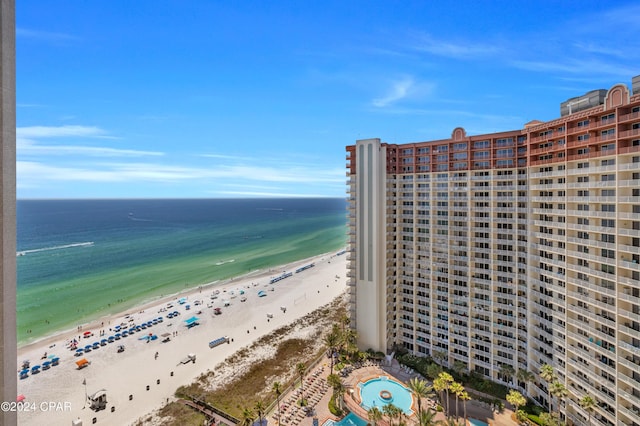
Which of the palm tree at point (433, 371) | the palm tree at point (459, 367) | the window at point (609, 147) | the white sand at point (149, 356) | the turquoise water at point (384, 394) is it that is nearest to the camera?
the window at point (609, 147)

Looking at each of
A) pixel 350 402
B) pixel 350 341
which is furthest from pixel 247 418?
pixel 350 341

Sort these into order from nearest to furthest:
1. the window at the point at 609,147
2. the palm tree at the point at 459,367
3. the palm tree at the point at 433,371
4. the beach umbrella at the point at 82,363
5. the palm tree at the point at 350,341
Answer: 1. the window at the point at 609,147
2. the palm tree at the point at 433,371
3. the palm tree at the point at 459,367
4. the palm tree at the point at 350,341
5. the beach umbrella at the point at 82,363

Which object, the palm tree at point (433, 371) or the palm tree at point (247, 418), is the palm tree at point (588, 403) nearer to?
the palm tree at point (433, 371)

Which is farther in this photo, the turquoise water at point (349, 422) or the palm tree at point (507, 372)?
the palm tree at point (507, 372)

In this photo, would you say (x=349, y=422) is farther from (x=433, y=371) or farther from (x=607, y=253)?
(x=607, y=253)

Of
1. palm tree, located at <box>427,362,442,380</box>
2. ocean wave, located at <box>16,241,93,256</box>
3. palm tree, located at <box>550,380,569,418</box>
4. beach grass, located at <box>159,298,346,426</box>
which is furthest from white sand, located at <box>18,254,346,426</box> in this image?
ocean wave, located at <box>16,241,93,256</box>

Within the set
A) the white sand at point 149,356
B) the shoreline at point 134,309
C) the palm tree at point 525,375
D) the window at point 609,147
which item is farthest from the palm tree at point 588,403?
the shoreline at point 134,309
